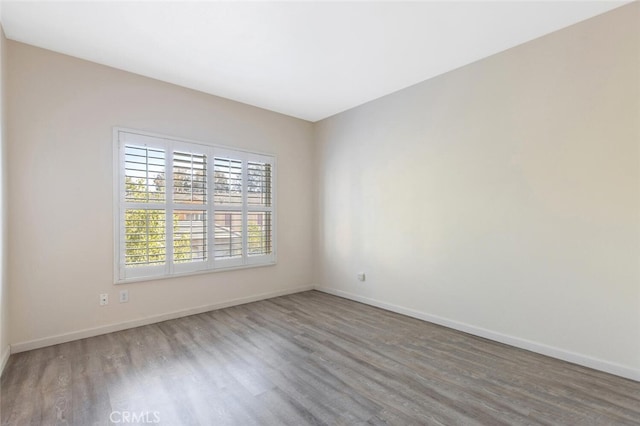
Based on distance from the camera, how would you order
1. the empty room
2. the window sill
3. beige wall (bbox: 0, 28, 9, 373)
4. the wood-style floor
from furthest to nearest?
the window sill, beige wall (bbox: 0, 28, 9, 373), the empty room, the wood-style floor

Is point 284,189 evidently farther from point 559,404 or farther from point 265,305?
point 559,404

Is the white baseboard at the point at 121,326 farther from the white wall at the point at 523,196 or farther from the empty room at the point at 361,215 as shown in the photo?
the white wall at the point at 523,196

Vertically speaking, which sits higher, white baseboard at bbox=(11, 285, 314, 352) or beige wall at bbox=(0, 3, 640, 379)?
beige wall at bbox=(0, 3, 640, 379)

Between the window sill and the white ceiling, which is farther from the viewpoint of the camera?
the window sill

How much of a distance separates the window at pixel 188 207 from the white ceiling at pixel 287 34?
880 millimetres

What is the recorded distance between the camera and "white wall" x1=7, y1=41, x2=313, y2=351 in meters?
2.69

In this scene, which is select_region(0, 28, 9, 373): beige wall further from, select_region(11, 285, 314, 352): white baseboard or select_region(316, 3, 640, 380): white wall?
select_region(316, 3, 640, 380): white wall

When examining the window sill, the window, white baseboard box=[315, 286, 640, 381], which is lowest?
white baseboard box=[315, 286, 640, 381]

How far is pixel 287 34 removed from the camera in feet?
8.44

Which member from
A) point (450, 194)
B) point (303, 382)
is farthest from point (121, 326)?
point (450, 194)

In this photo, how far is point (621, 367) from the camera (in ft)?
7.34

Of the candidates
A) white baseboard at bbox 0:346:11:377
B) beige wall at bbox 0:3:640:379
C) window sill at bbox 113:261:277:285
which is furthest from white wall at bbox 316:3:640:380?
white baseboard at bbox 0:346:11:377

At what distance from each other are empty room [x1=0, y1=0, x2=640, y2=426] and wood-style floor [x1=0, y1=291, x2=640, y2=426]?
2cm

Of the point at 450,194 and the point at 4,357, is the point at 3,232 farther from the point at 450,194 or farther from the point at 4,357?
the point at 450,194
